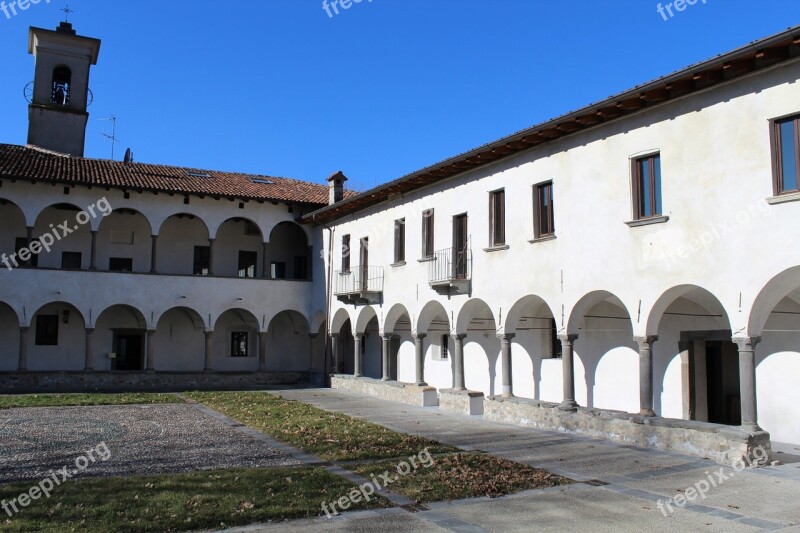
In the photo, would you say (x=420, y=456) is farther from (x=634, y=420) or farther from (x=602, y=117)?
(x=602, y=117)

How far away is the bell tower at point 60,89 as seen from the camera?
110ft

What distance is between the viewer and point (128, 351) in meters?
30.1

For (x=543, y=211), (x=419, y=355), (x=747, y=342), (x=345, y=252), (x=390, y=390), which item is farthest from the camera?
(x=345, y=252)

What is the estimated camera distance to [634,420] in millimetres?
13961

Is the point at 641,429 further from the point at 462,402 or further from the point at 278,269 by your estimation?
the point at 278,269

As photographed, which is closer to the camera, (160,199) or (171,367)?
(160,199)

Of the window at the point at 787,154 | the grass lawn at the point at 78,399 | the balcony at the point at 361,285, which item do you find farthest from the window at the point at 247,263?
the window at the point at 787,154

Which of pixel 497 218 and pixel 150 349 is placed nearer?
pixel 497 218

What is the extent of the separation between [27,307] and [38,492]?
1887cm

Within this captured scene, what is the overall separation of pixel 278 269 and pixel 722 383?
827 inches

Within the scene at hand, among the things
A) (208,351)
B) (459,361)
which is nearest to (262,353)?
(208,351)

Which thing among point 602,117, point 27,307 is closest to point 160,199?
point 27,307

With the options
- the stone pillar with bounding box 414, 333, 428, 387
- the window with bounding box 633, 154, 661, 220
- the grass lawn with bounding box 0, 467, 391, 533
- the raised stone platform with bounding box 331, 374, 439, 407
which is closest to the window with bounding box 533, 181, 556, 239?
the window with bounding box 633, 154, 661, 220

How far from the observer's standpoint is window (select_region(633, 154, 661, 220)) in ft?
46.7
